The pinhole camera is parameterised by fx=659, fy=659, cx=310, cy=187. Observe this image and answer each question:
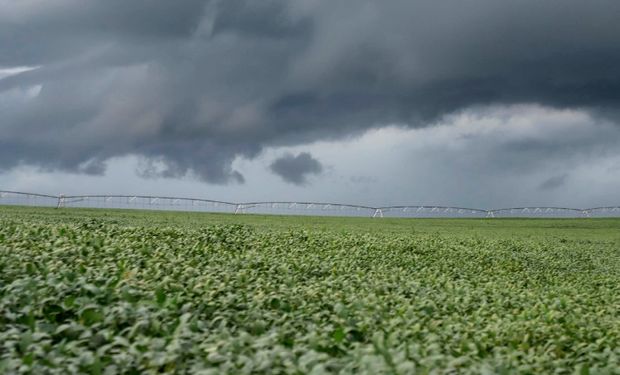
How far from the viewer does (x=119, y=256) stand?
526 inches

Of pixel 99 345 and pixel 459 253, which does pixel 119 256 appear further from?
pixel 459 253

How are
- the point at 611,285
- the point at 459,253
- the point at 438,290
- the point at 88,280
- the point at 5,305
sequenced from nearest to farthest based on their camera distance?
the point at 5,305 → the point at 88,280 → the point at 438,290 → the point at 611,285 → the point at 459,253

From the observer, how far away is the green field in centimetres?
689

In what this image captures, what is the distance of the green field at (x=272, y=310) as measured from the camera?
689cm

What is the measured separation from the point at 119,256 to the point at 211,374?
804cm

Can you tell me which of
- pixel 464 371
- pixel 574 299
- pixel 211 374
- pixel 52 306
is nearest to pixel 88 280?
pixel 52 306

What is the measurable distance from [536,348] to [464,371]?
3.59 meters

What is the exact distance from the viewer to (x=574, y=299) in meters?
14.9

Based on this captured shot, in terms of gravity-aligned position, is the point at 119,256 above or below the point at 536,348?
above

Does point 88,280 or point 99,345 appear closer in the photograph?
point 99,345

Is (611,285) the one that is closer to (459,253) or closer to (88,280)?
(459,253)

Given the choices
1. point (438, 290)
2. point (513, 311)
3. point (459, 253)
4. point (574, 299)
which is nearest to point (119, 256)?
point (438, 290)

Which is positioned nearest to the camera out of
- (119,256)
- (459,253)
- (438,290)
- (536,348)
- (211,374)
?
(211,374)

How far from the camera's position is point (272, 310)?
10242mm
